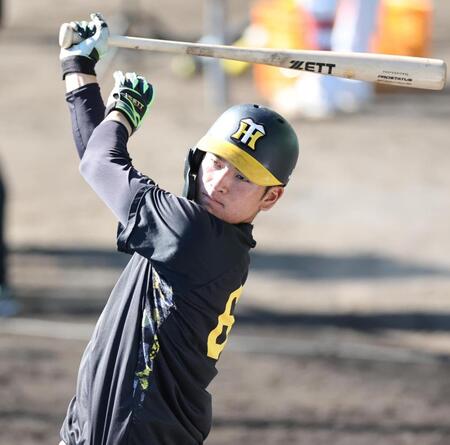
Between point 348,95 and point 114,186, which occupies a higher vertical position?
point 114,186

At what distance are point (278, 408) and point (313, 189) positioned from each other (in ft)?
14.1

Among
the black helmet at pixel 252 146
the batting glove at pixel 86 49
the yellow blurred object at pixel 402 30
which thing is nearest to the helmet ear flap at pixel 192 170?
the black helmet at pixel 252 146

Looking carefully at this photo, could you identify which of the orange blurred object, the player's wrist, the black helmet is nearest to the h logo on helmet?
the black helmet

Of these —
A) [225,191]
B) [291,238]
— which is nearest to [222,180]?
[225,191]

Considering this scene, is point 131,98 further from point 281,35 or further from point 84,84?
point 281,35

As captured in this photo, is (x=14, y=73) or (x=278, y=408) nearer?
(x=278, y=408)

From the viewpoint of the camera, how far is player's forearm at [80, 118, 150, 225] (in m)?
3.69

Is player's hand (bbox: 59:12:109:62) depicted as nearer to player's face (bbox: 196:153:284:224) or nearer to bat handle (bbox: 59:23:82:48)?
bat handle (bbox: 59:23:82:48)

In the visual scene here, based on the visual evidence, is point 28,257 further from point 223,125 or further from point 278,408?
point 223,125

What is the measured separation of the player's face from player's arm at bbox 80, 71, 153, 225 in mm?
189

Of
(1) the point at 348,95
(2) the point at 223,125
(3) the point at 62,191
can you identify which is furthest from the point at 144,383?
(1) the point at 348,95

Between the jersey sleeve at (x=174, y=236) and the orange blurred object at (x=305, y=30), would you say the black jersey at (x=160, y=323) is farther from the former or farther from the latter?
the orange blurred object at (x=305, y=30)

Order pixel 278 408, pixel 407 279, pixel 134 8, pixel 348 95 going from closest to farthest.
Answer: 1. pixel 278 408
2. pixel 407 279
3. pixel 348 95
4. pixel 134 8

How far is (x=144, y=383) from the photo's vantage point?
3.77m
